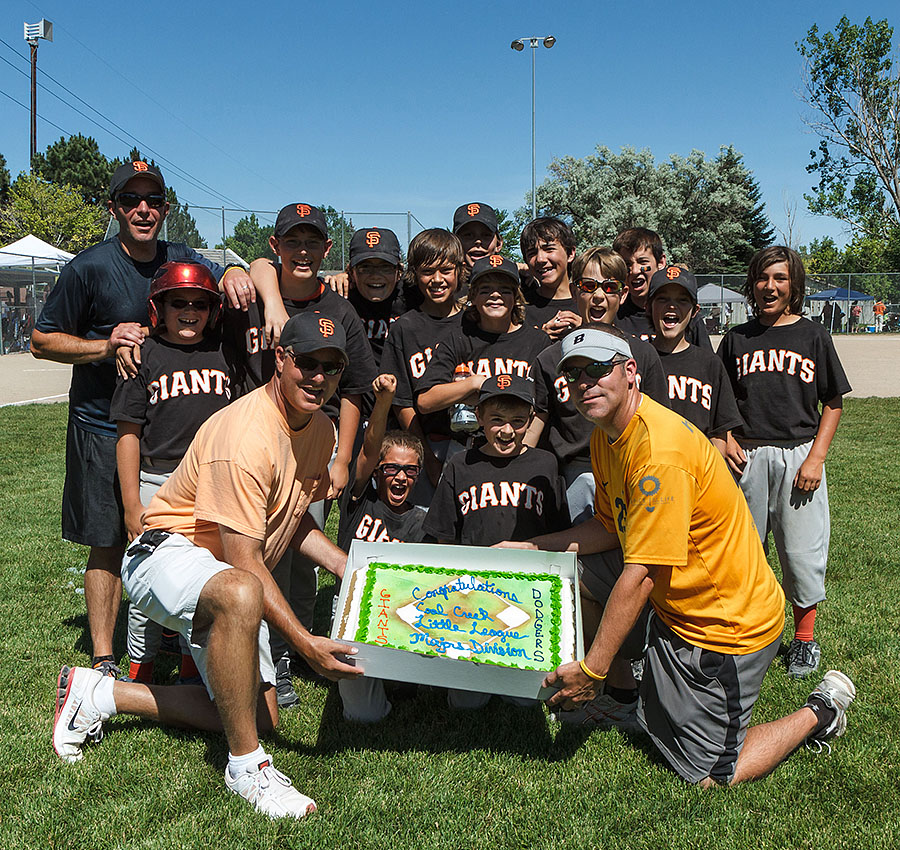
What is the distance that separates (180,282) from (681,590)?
9.67ft

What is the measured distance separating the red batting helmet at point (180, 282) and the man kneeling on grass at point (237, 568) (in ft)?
2.88

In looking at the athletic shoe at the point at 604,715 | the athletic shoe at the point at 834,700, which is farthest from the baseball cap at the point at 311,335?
the athletic shoe at the point at 834,700

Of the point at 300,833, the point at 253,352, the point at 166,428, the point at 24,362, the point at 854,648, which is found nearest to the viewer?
the point at 300,833

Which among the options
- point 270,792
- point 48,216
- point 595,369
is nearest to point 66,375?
point 270,792

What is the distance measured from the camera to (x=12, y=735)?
12.8ft

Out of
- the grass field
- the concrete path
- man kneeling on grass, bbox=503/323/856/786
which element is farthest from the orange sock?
the concrete path

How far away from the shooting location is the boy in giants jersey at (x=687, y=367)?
15.0 ft

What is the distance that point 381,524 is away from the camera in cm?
461

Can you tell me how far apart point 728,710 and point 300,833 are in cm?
191

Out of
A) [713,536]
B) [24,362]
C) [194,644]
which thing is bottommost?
[194,644]

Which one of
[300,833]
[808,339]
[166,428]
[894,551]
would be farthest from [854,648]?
[166,428]

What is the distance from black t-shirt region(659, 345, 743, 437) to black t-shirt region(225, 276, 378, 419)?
181cm

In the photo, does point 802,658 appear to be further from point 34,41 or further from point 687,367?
point 34,41

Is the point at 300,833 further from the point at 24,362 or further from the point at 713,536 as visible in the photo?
the point at 24,362
